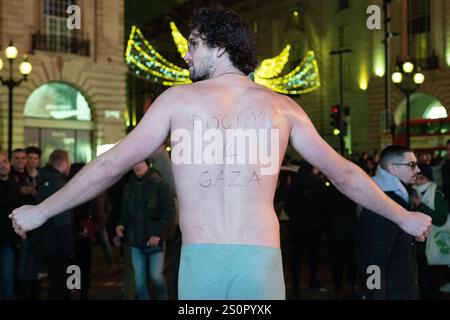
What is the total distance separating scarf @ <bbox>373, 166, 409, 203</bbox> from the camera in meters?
5.06

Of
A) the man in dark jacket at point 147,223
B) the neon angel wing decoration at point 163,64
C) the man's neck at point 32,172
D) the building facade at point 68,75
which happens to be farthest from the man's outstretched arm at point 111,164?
the building facade at point 68,75

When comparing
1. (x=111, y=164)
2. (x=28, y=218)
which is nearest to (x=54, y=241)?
(x=28, y=218)

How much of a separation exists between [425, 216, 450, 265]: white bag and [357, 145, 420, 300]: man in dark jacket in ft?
8.12

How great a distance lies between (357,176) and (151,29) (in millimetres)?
37629

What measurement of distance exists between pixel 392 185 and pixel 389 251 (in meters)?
0.57

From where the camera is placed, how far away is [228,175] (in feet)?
8.52

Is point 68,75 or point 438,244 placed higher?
point 68,75

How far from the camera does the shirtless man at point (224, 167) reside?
254cm

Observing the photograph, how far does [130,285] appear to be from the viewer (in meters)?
8.02

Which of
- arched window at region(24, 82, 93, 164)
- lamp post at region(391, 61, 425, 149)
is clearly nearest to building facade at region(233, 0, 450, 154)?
lamp post at region(391, 61, 425, 149)

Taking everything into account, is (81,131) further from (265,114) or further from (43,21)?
(265,114)

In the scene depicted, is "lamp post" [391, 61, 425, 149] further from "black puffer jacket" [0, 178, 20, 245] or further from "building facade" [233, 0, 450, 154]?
"black puffer jacket" [0, 178, 20, 245]

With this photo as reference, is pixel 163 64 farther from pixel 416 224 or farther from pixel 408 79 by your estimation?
pixel 416 224
